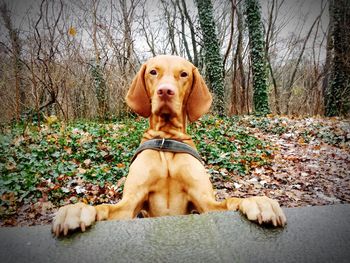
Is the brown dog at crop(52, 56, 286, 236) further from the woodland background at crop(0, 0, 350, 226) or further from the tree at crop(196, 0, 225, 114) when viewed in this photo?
the tree at crop(196, 0, 225, 114)

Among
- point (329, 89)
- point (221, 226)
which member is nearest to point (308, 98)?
point (329, 89)

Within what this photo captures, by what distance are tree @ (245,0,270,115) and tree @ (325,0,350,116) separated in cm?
297

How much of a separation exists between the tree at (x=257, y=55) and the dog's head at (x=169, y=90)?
11.6 meters

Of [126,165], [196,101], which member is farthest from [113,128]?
[196,101]

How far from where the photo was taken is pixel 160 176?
2443 mm

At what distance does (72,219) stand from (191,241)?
64cm

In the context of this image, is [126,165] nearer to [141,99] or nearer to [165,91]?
[141,99]

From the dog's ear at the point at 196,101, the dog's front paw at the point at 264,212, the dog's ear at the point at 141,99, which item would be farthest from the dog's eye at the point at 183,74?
the dog's front paw at the point at 264,212

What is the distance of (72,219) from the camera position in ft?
4.83

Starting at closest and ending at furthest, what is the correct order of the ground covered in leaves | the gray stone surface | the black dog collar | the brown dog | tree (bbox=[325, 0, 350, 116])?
the gray stone surface < the brown dog < the black dog collar < the ground covered in leaves < tree (bbox=[325, 0, 350, 116])

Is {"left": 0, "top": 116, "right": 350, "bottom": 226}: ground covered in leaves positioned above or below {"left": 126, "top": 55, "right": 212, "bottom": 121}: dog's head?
below

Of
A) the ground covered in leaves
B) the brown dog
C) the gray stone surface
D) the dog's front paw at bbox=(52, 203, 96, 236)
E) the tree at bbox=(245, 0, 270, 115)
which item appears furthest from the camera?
the tree at bbox=(245, 0, 270, 115)

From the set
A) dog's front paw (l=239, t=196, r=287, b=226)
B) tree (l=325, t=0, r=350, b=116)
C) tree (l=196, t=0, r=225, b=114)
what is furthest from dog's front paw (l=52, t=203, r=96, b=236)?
tree (l=325, t=0, r=350, b=116)

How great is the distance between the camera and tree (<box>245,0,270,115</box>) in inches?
547
